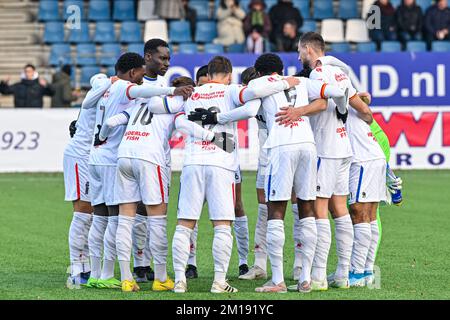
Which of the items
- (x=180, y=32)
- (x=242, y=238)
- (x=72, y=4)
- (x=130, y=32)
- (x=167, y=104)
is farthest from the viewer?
(x=72, y=4)

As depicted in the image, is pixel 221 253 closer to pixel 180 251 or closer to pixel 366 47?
pixel 180 251

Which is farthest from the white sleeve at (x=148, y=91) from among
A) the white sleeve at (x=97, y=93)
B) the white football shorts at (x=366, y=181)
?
the white football shorts at (x=366, y=181)

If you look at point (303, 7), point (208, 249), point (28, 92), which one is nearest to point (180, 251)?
point (208, 249)

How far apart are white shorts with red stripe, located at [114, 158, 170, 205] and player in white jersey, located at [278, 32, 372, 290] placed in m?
1.52

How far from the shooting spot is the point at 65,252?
14070 mm

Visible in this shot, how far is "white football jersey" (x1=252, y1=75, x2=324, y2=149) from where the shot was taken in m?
10.7

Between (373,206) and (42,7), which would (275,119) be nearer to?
(373,206)

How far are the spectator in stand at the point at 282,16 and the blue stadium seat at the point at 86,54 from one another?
455 cm

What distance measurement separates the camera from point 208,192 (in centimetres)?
1080

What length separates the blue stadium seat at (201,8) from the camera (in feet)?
99.3

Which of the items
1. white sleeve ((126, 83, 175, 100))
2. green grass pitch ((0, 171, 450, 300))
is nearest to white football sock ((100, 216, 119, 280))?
green grass pitch ((0, 171, 450, 300))

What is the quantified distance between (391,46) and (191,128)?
18.4m

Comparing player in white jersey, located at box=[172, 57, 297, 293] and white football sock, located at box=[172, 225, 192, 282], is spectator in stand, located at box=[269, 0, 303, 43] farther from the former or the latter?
white football sock, located at box=[172, 225, 192, 282]
